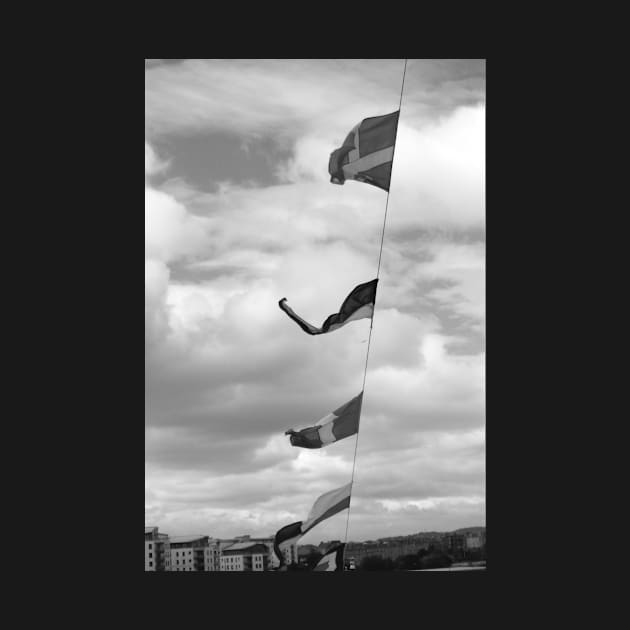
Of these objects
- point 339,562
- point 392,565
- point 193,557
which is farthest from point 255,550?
point 339,562

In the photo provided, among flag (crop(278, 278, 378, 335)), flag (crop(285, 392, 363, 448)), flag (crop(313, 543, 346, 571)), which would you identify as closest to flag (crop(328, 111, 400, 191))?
flag (crop(278, 278, 378, 335))

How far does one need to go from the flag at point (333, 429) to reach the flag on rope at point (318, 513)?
1.08 m

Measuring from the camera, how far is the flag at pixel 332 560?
23.7 m

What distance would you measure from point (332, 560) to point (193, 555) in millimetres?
111810

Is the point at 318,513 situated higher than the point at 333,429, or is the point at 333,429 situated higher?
the point at 333,429

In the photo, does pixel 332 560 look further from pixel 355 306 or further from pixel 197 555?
pixel 197 555

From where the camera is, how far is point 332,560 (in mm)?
23734

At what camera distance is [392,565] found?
67.3 meters

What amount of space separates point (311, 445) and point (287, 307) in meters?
3.33

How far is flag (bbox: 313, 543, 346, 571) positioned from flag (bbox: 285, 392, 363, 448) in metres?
2.32

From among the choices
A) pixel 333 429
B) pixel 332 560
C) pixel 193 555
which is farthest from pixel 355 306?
pixel 193 555

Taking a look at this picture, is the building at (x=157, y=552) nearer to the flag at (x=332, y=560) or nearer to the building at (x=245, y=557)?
the building at (x=245, y=557)

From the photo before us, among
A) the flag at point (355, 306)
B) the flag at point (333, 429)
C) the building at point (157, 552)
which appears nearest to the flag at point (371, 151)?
the flag at point (355, 306)

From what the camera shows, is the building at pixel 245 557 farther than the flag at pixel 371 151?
Yes
